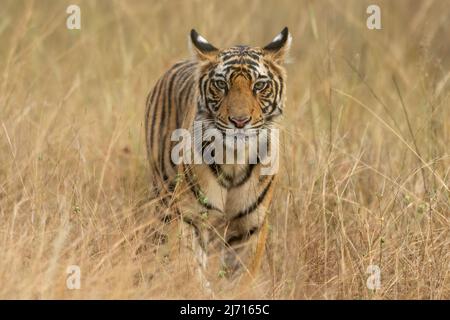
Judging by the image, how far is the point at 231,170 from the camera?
5238mm

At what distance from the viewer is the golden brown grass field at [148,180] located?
4.63 metres

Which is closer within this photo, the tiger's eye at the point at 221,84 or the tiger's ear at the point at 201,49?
the tiger's eye at the point at 221,84

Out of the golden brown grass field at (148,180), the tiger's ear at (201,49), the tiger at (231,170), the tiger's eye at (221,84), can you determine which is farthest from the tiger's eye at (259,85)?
the golden brown grass field at (148,180)

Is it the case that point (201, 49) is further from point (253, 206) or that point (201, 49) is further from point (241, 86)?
point (253, 206)

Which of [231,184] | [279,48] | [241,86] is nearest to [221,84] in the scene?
[241,86]

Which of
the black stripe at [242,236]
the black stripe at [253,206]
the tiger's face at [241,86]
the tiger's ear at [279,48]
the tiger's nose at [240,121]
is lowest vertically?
the black stripe at [242,236]

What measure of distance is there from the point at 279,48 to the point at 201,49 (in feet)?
1.29

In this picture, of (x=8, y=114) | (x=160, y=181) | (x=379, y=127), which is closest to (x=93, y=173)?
(x=160, y=181)

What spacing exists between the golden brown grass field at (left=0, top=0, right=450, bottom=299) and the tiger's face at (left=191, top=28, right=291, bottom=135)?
1.55 ft

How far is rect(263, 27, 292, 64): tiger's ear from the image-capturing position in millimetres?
5352

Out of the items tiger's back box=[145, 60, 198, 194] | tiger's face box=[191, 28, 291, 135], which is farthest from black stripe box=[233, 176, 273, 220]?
tiger's back box=[145, 60, 198, 194]

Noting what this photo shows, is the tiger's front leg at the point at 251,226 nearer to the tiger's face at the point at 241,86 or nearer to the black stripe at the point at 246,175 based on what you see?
the black stripe at the point at 246,175

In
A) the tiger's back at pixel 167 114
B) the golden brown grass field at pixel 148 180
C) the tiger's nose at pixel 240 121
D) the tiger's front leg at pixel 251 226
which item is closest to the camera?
the golden brown grass field at pixel 148 180
